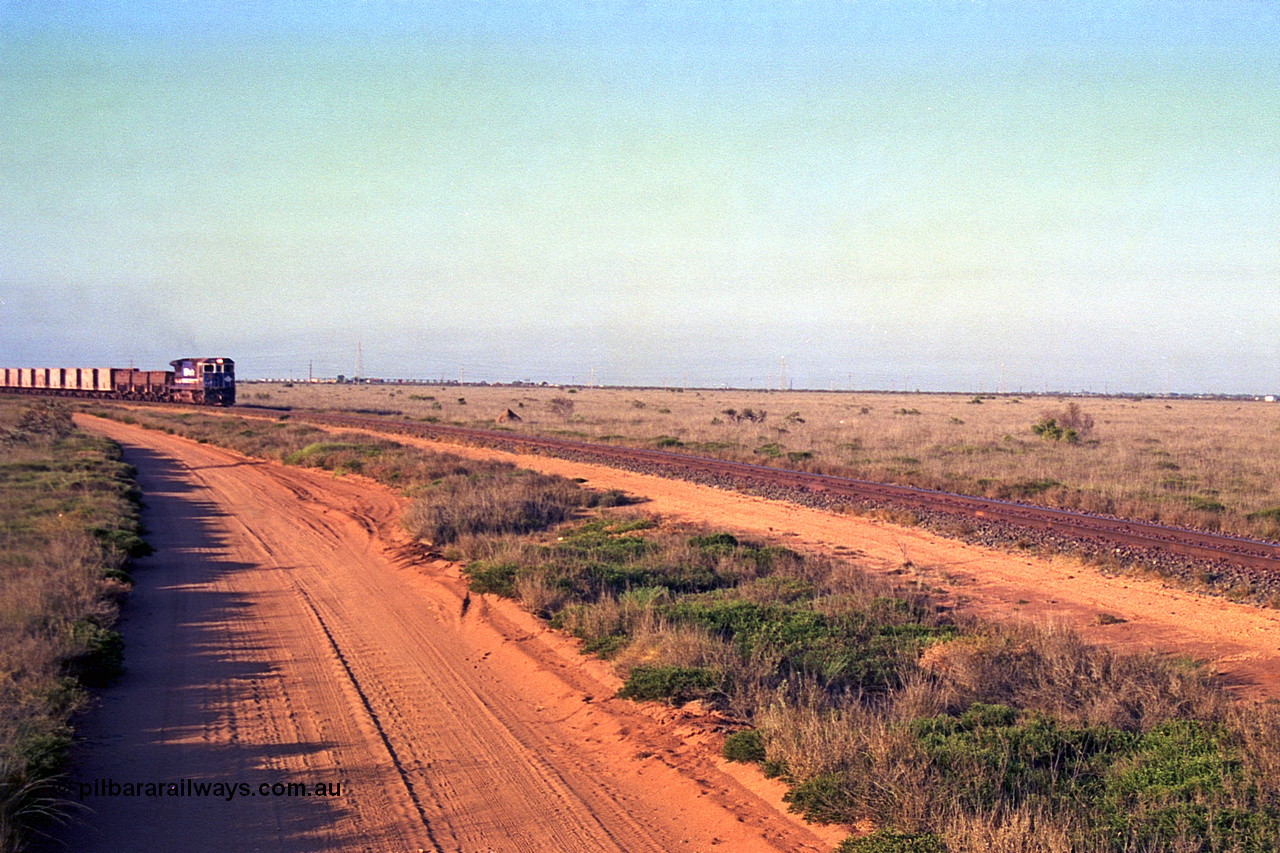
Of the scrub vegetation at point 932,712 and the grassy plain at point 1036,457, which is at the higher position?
the grassy plain at point 1036,457

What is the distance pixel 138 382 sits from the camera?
3041 inches

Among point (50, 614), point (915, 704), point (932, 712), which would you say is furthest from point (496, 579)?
point (932, 712)

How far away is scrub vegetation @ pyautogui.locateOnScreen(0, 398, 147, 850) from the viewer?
5500mm

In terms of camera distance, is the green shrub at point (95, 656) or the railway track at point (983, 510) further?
the railway track at point (983, 510)

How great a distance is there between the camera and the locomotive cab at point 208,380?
6644cm

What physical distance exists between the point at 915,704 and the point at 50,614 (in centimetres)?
860

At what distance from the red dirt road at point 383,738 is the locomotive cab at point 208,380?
59.7 m

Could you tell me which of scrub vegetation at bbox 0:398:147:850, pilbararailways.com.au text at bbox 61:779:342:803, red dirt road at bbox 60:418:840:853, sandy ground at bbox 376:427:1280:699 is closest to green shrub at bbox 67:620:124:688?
scrub vegetation at bbox 0:398:147:850

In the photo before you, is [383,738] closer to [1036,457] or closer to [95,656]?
[95,656]

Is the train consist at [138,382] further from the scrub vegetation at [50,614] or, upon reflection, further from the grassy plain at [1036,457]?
the scrub vegetation at [50,614]

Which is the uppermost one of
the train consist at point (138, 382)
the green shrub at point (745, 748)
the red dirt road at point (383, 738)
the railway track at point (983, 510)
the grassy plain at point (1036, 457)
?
the train consist at point (138, 382)

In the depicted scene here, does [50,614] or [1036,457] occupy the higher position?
[1036,457]

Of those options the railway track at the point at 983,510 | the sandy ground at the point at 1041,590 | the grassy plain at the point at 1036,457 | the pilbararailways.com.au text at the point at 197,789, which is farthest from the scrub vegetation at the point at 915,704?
the grassy plain at the point at 1036,457

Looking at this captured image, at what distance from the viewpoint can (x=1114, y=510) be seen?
19156 millimetres
